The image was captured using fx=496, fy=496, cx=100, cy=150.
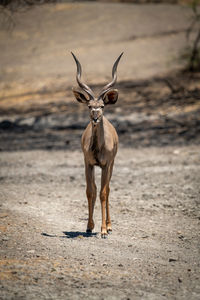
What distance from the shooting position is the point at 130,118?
18.8 m

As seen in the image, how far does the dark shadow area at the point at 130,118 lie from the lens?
53.1 ft

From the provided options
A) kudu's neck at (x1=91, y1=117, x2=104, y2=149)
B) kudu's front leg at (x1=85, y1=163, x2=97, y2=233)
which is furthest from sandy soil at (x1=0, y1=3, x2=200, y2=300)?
kudu's neck at (x1=91, y1=117, x2=104, y2=149)

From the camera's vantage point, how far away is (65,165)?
1322 centimetres

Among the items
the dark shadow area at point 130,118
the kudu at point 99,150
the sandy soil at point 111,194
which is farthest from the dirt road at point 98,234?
the dark shadow area at point 130,118

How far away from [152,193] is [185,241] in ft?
10.1

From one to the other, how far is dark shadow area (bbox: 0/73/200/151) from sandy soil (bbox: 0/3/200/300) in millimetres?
40

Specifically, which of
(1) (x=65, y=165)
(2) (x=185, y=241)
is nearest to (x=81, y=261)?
(2) (x=185, y=241)

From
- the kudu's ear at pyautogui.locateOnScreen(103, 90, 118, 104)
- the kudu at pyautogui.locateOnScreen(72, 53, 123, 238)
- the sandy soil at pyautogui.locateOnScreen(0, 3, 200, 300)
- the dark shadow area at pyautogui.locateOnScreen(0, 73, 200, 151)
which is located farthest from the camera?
the dark shadow area at pyautogui.locateOnScreen(0, 73, 200, 151)

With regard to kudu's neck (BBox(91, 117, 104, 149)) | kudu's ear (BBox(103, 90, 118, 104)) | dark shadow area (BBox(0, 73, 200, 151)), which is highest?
kudu's ear (BBox(103, 90, 118, 104))

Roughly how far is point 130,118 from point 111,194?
8.91 metres

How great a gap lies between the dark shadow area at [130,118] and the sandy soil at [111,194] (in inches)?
1.6

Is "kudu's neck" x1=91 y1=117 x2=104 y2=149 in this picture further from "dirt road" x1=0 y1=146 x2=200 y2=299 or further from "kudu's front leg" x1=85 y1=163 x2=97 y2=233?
"dirt road" x1=0 y1=146 x2=200 y2=299

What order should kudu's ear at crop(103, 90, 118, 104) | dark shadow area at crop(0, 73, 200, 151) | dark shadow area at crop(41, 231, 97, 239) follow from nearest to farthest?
dark shadow area at crop(41, 231, 97, 239)
kudu's ear at crop(103, 90, 118, 104)
dark shadow area at crop(0, 73, 200, 151)

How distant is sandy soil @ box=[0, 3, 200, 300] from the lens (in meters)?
5.41
